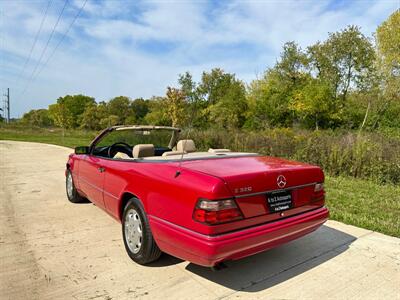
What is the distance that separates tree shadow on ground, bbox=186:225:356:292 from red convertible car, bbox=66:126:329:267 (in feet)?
1.31

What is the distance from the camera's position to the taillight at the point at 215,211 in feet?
8.35

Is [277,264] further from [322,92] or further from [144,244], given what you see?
[322,92]

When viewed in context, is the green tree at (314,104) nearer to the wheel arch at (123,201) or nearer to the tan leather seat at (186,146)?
the tan leather seat at (186,146)

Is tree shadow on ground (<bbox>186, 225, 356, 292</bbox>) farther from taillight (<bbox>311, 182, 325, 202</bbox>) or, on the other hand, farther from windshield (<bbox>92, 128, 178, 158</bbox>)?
windshield (<bbox>92, 128, 178, 158</bbox>)

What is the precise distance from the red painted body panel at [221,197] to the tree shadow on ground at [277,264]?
0.40 meters

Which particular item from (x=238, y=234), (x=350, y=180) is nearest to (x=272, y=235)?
(x=238, y=234)

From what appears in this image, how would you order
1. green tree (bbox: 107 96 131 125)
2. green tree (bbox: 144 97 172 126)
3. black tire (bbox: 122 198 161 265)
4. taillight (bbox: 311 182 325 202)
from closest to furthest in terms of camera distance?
black tire (bbox: 122 198 161 265) → taillight (bbox: 311 182 325 202) → green tree (bbox: 144 97 172 126) → green tree (bbox: 107 96 131 125)

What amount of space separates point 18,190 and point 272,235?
6302 mm

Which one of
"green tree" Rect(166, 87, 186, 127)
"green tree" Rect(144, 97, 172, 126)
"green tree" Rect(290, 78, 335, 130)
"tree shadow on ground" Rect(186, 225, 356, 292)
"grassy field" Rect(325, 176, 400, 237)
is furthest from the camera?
"green tree" Rect(290, 78, 335, 130)

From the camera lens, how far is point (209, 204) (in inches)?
101

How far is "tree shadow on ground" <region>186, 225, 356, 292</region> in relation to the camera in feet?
9.90

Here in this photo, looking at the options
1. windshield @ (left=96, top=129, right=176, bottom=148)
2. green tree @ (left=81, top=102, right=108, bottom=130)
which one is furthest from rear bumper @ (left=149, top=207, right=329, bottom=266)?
green tree @ (left=81, top=102, right=108, bottom=130)

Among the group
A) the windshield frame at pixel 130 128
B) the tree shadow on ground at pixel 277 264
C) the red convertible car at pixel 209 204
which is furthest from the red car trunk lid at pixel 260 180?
the windshield frame at pixel 130 128

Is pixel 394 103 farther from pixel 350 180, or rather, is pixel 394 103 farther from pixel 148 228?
pixel 148 228
